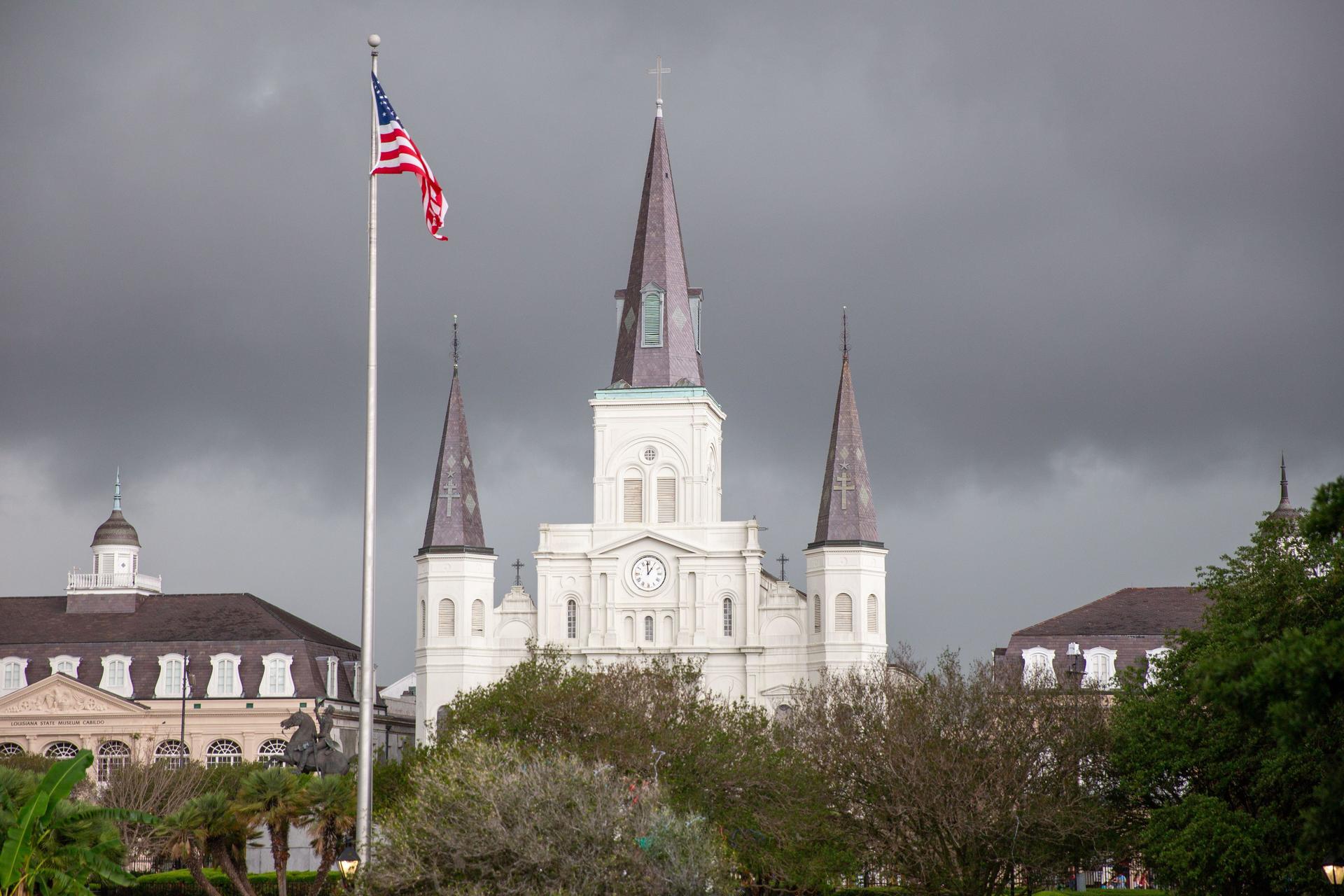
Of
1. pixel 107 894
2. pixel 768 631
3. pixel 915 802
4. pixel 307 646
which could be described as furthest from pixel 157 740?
pixel 915 802

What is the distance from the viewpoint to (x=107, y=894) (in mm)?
51094

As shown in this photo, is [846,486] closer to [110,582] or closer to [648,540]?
[648,540]

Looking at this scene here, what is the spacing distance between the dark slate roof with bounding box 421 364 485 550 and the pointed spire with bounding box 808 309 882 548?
17.8 m

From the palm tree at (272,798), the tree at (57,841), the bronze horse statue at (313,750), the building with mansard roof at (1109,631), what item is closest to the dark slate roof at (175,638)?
the building with mansard roof at (1109,631)

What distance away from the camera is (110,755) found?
89125mm

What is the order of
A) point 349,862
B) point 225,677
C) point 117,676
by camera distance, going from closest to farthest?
point 349,862
point 225,677
point 117,676

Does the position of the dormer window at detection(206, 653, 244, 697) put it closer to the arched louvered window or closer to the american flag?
the arched louvered window

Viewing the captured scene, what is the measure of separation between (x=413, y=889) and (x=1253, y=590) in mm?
22578

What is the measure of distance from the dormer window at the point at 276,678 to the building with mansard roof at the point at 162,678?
2.0 inches

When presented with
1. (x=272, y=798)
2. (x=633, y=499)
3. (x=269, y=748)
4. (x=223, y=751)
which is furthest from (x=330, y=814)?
(x=633, y=499)

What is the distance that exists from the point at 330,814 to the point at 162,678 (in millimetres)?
51081

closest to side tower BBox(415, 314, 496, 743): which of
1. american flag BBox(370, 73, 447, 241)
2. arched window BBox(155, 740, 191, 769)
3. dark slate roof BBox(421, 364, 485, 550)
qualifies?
dark slate roof BBox(421, 364, 485, 550)

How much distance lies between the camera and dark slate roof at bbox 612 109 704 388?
94250 mm

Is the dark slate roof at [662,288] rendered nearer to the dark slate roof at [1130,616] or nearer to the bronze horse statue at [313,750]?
the dark slate roof at [1130,616]
